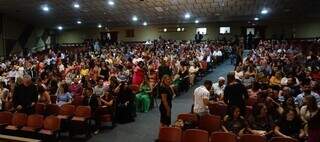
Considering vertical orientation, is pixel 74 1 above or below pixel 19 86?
above

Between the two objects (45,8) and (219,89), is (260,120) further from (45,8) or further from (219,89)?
(45,8)

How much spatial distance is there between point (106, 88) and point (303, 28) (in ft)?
62.9

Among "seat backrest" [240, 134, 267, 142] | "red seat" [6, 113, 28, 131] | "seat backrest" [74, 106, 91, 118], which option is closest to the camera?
"seat backrest" [240, 134, 267, 142]

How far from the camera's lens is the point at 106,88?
30.0 feet

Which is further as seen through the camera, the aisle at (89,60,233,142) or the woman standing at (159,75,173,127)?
the aisle at (89,60,233,142)

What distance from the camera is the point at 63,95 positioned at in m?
9.07

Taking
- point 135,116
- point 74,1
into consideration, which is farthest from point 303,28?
point 135,116

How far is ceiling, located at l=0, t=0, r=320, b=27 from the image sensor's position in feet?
57.4

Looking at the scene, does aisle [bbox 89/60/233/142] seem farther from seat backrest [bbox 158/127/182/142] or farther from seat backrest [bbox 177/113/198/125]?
seat backrest [bbox 158/127/182/142]

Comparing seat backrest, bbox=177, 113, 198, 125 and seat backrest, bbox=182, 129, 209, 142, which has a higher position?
seat backrest, bbox=177, 113, 198, 125

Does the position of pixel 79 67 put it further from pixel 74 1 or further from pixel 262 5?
pixel 262 5

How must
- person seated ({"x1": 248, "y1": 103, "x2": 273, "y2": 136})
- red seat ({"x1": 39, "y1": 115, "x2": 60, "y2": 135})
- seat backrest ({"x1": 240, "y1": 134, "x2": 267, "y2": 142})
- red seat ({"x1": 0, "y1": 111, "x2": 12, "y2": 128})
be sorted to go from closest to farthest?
seat backrest ({"x1": 240, "y1": 134, "x2": 267, "y2": 142}), person seated ({"x1": 248, "y1": 103, "x2": 273, "y2": 136}), red seat ({"x1": 39, "y1": 115, "x2": 60, "y2": 135}), red seat ({"x1": 0, "y1": 111, "x2": 12, "y2": 128})

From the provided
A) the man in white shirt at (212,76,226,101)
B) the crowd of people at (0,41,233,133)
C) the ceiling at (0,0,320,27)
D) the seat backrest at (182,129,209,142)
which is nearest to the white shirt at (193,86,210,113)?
the crowd of people at (0,41,233,133)

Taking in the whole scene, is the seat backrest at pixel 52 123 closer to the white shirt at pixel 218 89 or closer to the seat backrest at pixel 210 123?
the seat backrest at pixel 210 123
